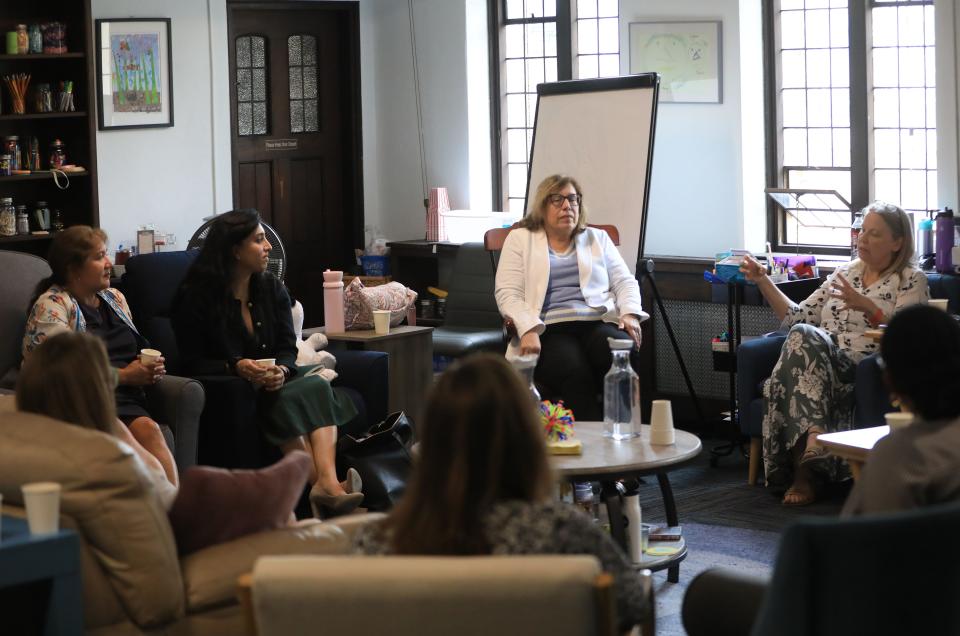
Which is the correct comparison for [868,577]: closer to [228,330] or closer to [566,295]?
[228,330]

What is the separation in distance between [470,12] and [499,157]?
823 millimetres

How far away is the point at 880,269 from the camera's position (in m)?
5.18

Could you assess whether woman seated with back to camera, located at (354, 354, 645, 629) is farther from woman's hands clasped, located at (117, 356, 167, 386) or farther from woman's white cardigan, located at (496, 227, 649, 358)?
woman's white cardigan, located at (496, 227, 649, 358)

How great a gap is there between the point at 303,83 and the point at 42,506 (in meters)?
5.45

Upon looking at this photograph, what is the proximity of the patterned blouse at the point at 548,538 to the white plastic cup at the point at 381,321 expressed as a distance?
332cm

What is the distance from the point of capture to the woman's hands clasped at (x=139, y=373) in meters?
4.49

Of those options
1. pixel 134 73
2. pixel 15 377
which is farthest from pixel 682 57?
pixel 15 377

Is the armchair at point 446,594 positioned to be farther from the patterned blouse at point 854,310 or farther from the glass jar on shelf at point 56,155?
the glass jar on shelf at point 56,155

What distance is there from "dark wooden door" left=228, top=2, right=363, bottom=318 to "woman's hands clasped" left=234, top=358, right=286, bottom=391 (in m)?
2.67

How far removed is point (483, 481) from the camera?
2053 mm

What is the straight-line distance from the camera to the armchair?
6.51 ft

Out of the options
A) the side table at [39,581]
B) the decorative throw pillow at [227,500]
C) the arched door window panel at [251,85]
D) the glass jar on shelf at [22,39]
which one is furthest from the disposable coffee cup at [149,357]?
the arched door window panel at [251,85]

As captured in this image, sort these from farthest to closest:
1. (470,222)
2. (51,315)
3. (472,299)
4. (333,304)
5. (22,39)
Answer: (470,222), (472,299), (22,39), (333,304), (51,315)

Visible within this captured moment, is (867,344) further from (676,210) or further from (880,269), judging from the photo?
(676,210)
